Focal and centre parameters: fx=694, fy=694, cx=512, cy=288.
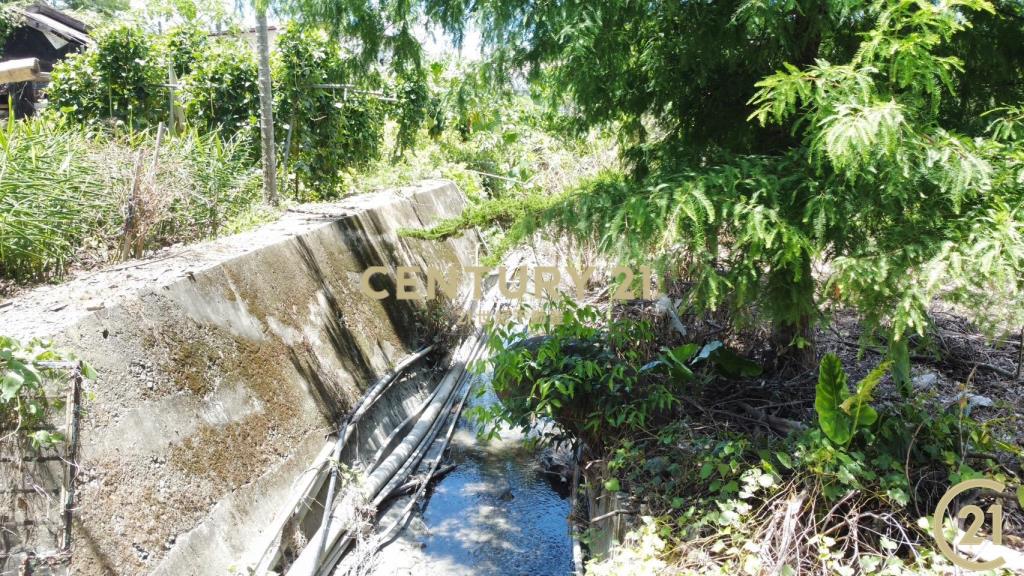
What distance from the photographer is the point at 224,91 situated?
7.34m

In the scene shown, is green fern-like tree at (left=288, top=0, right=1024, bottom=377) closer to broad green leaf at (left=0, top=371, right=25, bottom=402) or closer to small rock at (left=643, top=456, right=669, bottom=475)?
small rock at (left=643, top=456, right=669, bottom=475)

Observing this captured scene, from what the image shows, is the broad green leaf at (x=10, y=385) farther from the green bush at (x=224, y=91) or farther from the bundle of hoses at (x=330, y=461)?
the green bush at (x=224, y=91)

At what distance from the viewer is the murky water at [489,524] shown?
3906mm

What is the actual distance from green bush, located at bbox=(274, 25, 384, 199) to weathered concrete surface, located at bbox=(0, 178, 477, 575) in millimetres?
2632

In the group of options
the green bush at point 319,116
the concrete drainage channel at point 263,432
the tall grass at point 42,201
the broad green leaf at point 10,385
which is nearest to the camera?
the broad green leaf at point 10,385

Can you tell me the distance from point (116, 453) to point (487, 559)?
2047 millimetres

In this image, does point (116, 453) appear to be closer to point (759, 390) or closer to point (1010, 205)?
point (759, 390)

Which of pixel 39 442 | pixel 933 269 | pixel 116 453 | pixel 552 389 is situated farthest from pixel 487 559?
pixel 933 269

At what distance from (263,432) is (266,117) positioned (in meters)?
3.43

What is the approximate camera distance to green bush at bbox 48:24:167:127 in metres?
7.17

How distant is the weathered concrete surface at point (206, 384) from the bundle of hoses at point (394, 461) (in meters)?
0.16

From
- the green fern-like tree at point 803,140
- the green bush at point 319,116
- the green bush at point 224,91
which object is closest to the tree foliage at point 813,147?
the green fern-like tree at point 803,140

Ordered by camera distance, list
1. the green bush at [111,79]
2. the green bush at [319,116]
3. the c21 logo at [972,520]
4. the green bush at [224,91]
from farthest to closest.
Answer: the green bush at [319,116], the green bush at [224,91], the green bush at [111,79], the c21 logo at [972,520]

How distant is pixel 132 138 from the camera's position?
521cm
